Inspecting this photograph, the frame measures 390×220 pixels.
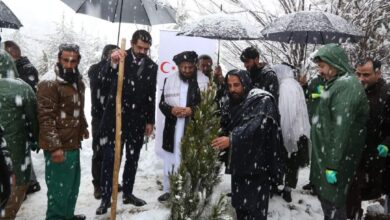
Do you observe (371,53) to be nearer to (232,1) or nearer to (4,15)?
(232,1)

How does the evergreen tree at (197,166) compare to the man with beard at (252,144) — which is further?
the man with beard at (252,144)

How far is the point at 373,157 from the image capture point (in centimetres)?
475

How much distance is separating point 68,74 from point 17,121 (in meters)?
0.76

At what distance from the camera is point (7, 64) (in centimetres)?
447

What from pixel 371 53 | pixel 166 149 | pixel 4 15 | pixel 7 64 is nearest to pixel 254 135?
pixel 166 149

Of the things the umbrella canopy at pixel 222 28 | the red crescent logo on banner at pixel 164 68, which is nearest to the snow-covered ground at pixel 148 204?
the red crescent logo on banner at pixel 164 68

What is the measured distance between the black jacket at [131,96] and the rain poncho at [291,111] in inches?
73.5

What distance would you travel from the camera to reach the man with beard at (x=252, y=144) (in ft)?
13.9

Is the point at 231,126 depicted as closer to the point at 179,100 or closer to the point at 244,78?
the point at 244,78

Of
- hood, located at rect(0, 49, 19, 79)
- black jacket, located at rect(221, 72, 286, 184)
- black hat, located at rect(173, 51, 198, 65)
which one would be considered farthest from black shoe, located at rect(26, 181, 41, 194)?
black jacket, located at rect(221, 72, 286, 184)

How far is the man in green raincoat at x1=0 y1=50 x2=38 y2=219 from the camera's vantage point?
4.46 m

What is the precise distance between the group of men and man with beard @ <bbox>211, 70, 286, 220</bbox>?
0.01m

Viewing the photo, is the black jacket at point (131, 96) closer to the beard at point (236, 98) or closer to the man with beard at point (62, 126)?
the man with beard at point (62, 126)

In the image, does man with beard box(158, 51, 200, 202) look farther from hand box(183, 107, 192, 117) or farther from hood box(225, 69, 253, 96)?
hood box(225, 69, 253, 96)
